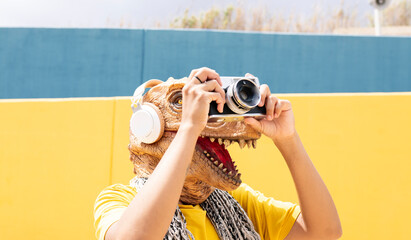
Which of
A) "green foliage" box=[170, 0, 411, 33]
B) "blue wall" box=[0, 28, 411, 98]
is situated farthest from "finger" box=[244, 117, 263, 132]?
"green foliage" box=[170, 0, 411, 33]

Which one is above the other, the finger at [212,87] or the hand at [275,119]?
the finger at [212,87]

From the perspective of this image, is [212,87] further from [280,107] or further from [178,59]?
[178,59]

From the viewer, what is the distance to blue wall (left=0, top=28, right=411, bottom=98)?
4.95 meters

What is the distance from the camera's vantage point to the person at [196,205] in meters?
1.24

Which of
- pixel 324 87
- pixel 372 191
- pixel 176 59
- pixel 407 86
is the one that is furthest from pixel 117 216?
pixel 407 86

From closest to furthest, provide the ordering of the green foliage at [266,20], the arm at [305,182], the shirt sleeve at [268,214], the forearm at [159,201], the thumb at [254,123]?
the forearm at [159,201], the thumb at [254,123], the arm at [305,182], the shirt sleeve at [268,214], the green foliage at [266,20]

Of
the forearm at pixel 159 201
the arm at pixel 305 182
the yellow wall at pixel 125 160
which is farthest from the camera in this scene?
the yellow wall at pixel 125 160

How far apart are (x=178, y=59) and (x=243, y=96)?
11.9 ft

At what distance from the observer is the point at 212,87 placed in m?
1.37

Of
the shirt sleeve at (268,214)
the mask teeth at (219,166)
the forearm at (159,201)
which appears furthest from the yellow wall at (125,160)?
the forearm at (159,201)

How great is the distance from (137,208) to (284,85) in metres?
3.95

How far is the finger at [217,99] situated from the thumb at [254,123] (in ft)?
0.48

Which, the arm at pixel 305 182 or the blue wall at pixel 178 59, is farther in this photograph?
the blue wall at pixel 178 59

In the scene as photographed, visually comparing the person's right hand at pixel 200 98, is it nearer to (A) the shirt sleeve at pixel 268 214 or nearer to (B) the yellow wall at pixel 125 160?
(A) the shirt sleeve at pixel 268 214
